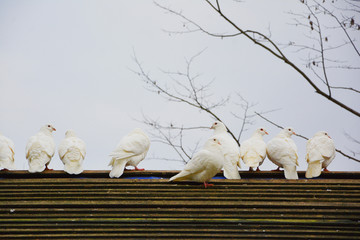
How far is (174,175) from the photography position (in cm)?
850

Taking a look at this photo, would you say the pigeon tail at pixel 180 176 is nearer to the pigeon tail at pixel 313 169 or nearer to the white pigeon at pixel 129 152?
the white pigeon at pixel 129 152

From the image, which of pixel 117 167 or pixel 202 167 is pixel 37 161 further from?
pixel 202 167

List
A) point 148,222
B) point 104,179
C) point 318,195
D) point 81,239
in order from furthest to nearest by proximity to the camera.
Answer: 1. point 104,179
2. point 318,195
3. point 148,222
4. point 81,239

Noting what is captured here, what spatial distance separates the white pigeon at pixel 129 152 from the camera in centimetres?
889

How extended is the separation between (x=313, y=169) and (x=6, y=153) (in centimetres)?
516

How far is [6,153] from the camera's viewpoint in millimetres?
9508

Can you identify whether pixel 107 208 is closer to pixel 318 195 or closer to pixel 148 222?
pixel 148 222

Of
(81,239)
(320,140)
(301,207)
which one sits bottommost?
(81,239)

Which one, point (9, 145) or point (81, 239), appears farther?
point (9, 145)

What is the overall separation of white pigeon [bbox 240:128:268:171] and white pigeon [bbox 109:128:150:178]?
1771 mm

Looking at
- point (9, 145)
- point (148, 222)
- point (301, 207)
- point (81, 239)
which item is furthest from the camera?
point (9, 145)

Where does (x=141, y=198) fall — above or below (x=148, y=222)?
above

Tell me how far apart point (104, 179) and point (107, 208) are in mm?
1371

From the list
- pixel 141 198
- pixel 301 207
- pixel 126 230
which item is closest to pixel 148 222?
pixel 126 230
